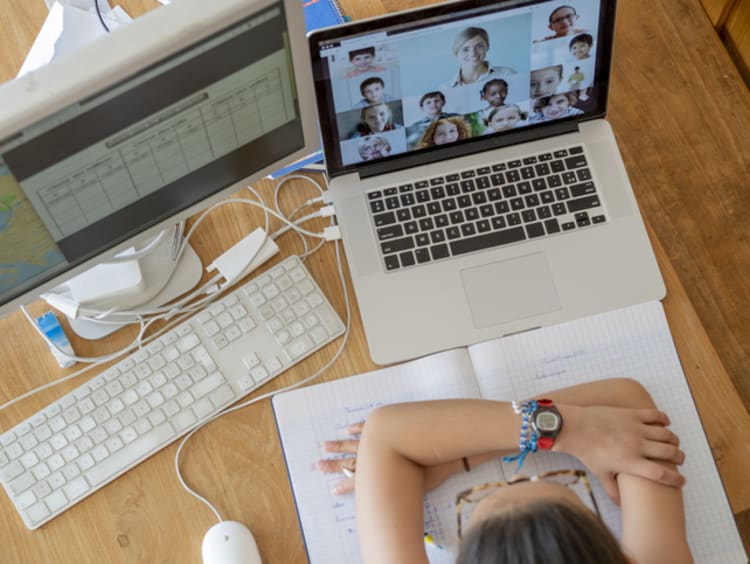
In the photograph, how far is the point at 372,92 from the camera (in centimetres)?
87

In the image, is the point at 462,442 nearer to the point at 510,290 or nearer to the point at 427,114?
the point at 510,290

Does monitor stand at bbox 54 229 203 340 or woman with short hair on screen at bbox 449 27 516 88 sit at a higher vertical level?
woman with short hair on screen at bbox 449 27 516 88

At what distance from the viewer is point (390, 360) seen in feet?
3.01

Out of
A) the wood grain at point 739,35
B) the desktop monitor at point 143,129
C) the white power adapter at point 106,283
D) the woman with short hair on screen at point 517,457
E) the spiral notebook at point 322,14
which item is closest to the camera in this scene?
the desktop monitor at point 143,129

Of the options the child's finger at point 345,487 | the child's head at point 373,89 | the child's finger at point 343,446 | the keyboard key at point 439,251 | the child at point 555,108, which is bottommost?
the child's finger at point 345,487

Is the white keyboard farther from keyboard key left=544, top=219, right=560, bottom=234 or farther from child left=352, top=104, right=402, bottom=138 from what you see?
keyboard key left=544, top=219, right=560, bottom=234

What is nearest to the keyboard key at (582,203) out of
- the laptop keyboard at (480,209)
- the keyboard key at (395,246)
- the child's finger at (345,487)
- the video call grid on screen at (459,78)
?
the laptop keyboard at (480,209)

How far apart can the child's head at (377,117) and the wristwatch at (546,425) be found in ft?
1.21

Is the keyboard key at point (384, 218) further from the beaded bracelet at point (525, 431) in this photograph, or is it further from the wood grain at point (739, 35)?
the wood grain at point (739, 35)

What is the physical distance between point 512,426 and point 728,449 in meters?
0.26

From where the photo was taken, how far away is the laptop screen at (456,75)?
2.72 feet

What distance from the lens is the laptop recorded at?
884 millimetres

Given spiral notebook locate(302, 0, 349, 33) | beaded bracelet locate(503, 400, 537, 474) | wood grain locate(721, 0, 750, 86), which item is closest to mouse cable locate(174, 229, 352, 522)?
beaded bracelet locate(503, 400, 537, 474)

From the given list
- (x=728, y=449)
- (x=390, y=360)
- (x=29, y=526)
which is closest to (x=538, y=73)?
(x=390, y=360)
